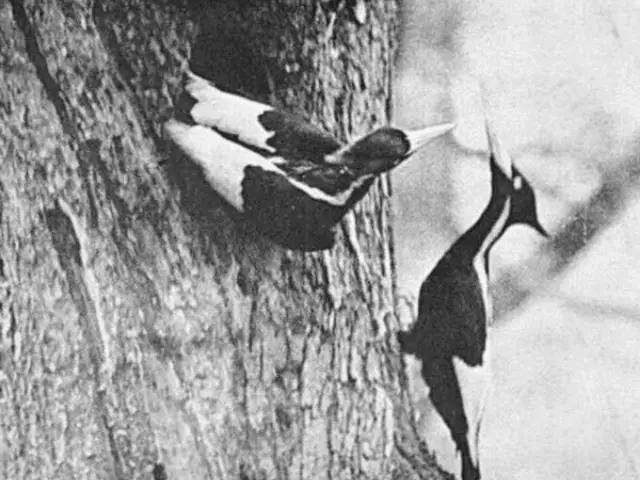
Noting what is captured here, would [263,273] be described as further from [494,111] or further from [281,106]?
[494,111]

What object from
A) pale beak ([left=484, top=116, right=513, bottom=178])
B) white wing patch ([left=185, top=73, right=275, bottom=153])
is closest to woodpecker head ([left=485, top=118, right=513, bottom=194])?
Result: pale beak ([left=484, top=116, right=513, bottom=178])

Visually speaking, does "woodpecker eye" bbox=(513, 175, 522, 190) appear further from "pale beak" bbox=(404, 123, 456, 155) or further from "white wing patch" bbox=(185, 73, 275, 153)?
"white wing patch" bbox=(185, 73, 275, 153)

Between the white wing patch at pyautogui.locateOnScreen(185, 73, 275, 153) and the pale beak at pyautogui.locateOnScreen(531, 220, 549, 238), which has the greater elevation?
the white wing patch at pyautogui.locateOnScreen(185, 73, 275, 153)

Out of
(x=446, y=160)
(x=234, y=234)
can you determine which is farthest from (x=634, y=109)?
(x=234, y=234)

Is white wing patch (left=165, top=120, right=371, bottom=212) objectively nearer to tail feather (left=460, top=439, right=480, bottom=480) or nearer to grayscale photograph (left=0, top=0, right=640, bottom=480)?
grayscale photograph (left=0, top=0, right=640, bottom=480)

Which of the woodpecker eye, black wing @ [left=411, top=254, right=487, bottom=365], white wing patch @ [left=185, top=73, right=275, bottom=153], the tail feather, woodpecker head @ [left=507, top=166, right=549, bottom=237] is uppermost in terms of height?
white wing patch @ [left=185, top=73, right=275, bottom=153]

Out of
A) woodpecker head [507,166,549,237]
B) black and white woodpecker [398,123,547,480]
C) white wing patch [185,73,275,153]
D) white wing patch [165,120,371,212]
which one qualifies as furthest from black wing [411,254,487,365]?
white wing patch [185,73,275,153]

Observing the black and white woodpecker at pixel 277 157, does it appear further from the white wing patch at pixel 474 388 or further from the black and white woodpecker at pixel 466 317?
the white wing patch at pixel 474 388
